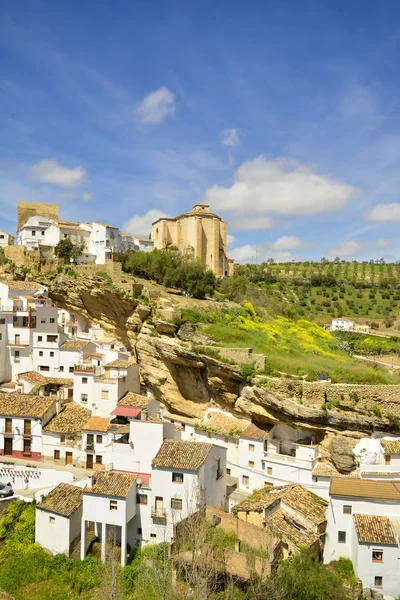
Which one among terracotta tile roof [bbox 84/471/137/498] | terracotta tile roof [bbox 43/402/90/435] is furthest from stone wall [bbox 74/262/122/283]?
terracotta tile roof [bbox 84/471/137/498]

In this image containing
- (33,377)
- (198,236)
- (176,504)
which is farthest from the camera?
(198,236)

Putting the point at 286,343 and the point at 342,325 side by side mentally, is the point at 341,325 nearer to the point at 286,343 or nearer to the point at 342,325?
the point at 342,325

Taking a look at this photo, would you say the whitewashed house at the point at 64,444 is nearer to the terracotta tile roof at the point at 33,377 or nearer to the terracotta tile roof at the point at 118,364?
the terracotta tile roof at the point at 118,364

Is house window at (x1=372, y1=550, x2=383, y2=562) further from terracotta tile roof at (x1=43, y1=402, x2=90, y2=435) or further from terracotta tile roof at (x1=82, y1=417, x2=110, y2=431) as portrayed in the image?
terracotta tile roof at (x1=43, y1=402, x2=90, y2=435)

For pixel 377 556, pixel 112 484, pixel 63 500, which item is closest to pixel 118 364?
pixel 63 500

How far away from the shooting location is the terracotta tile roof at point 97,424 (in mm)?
25781

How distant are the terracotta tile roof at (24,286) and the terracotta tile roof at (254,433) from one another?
21223 millimetres

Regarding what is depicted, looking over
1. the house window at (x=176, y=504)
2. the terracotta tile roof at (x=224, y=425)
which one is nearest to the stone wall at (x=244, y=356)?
the terracotta tile roof at (x=224, y=425)

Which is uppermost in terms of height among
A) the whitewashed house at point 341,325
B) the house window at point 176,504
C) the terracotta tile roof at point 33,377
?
the whitewashed house at point 341,325

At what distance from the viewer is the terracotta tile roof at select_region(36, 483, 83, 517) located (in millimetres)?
20469

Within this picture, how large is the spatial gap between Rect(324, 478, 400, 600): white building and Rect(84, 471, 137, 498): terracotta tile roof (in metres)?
8.56

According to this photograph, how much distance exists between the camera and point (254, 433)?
81.1ft

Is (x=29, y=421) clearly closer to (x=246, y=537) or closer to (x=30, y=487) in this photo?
(x=30, y=487)

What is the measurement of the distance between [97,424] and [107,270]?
14.4m
